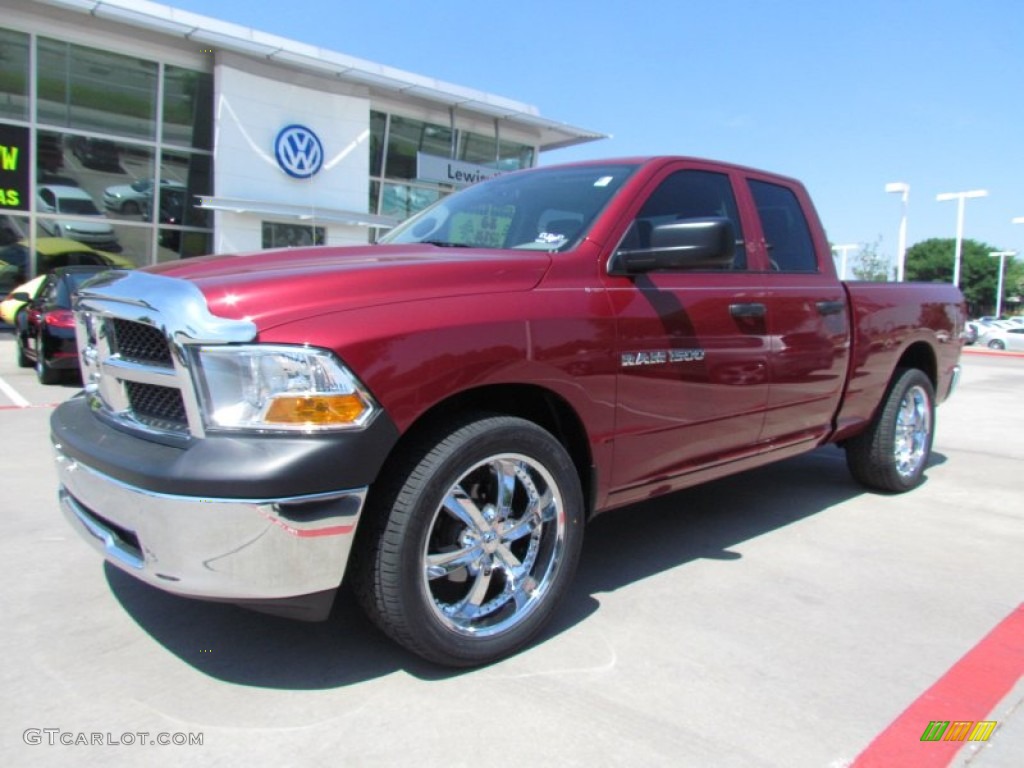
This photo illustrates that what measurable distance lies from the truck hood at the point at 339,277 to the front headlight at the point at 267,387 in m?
0.11

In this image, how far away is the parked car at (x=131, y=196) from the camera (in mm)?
17875

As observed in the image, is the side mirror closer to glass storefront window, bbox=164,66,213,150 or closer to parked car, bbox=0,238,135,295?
parked car, bbox=0,238,135,295

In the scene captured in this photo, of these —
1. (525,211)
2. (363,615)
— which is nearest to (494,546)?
(363,615)

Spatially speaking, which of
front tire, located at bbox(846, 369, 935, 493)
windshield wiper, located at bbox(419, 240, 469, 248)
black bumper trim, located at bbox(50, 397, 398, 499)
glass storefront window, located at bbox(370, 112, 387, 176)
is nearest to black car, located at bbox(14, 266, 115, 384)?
windshield wiper, located at bbox(419, 240, 469, 248)

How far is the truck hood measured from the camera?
2359 millimetres

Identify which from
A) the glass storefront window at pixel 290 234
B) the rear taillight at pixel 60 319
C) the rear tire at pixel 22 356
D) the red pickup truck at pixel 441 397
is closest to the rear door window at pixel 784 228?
the red pickup truck at pixel 441 397

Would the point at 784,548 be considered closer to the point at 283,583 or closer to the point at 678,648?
the point at 678,648

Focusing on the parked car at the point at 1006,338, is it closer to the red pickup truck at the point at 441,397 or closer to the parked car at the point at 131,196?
the parked car at the point at 131,196

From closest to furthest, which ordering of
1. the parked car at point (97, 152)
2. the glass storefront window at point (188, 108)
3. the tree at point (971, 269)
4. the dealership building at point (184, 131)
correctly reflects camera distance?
the dealership building at point (184, 131), the parked car at point (97, 152), the glass storefront window at point (188, 108), the tree at point (971, 269)

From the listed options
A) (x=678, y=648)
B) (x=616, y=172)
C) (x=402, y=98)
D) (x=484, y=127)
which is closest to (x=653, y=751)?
(x=678, y=648)

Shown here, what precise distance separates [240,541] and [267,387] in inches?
17.7

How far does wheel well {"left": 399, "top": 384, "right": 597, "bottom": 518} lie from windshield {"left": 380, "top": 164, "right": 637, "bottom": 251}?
64 cm

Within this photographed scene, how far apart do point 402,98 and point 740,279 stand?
19.5m

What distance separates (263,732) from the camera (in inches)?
92.5
